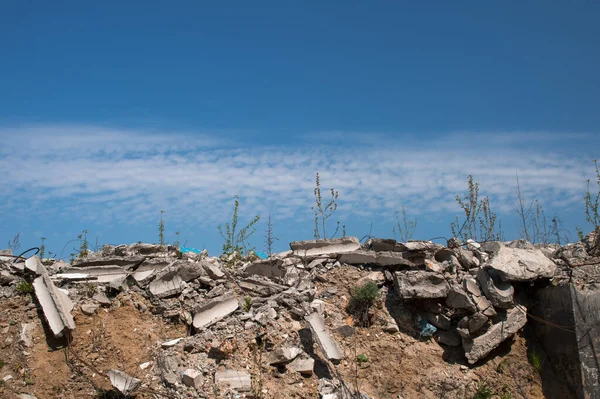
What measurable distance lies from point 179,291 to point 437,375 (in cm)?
324

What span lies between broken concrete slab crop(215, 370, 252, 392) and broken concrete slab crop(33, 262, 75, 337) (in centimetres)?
174

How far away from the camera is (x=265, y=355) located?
5.96 metres

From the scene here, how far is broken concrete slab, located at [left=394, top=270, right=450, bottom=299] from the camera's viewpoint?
6805 millimetres

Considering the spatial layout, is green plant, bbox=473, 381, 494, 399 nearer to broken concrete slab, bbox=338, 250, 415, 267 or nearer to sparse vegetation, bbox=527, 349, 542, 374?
sparse vegetation, bbox=527, 349, 542, 374

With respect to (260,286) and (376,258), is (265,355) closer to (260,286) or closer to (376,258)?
(260,286)

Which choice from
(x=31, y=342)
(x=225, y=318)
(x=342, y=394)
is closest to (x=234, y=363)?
(x=225, y=318)

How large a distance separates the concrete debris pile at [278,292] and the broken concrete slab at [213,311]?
0.5 inches

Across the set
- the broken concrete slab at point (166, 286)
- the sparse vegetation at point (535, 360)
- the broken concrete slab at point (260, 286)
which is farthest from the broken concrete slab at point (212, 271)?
the sparse vegetation at point (535, 360)

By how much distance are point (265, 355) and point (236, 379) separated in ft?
1.59

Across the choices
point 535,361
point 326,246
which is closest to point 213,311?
point 326,246

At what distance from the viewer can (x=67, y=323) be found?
589cm

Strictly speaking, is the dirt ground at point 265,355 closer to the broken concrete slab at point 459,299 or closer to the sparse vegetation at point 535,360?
the sparse vegetation at point 535,360

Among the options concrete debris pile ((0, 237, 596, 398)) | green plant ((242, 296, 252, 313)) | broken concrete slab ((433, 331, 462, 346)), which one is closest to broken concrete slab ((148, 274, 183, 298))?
concrete debris pile ((0, 237, 596, 398))

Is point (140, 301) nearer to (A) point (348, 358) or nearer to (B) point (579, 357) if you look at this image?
(A) point (348, 358)
